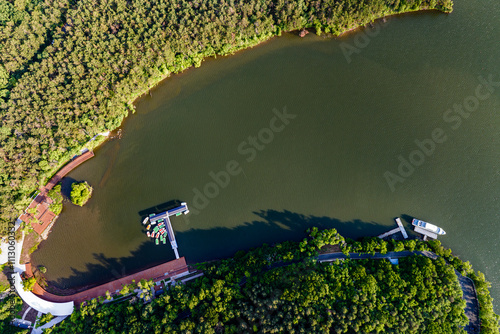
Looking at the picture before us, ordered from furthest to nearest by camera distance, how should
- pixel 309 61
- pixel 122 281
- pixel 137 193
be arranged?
pixel 309 61
pixel 137 193
pixel 122 281

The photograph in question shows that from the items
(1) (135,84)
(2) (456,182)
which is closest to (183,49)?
(1) (135,84)

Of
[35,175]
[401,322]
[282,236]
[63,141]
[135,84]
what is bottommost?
[401,322]

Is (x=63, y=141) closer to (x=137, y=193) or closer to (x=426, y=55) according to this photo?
(x=137, y=193)

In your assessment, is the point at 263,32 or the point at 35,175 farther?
the point at 263,32

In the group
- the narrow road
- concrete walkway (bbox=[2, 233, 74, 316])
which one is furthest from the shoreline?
the narrow road

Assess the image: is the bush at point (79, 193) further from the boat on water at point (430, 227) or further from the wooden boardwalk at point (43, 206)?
the boat on water at point (430, 227)

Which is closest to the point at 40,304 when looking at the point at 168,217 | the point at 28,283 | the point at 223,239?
the point at 28,283
